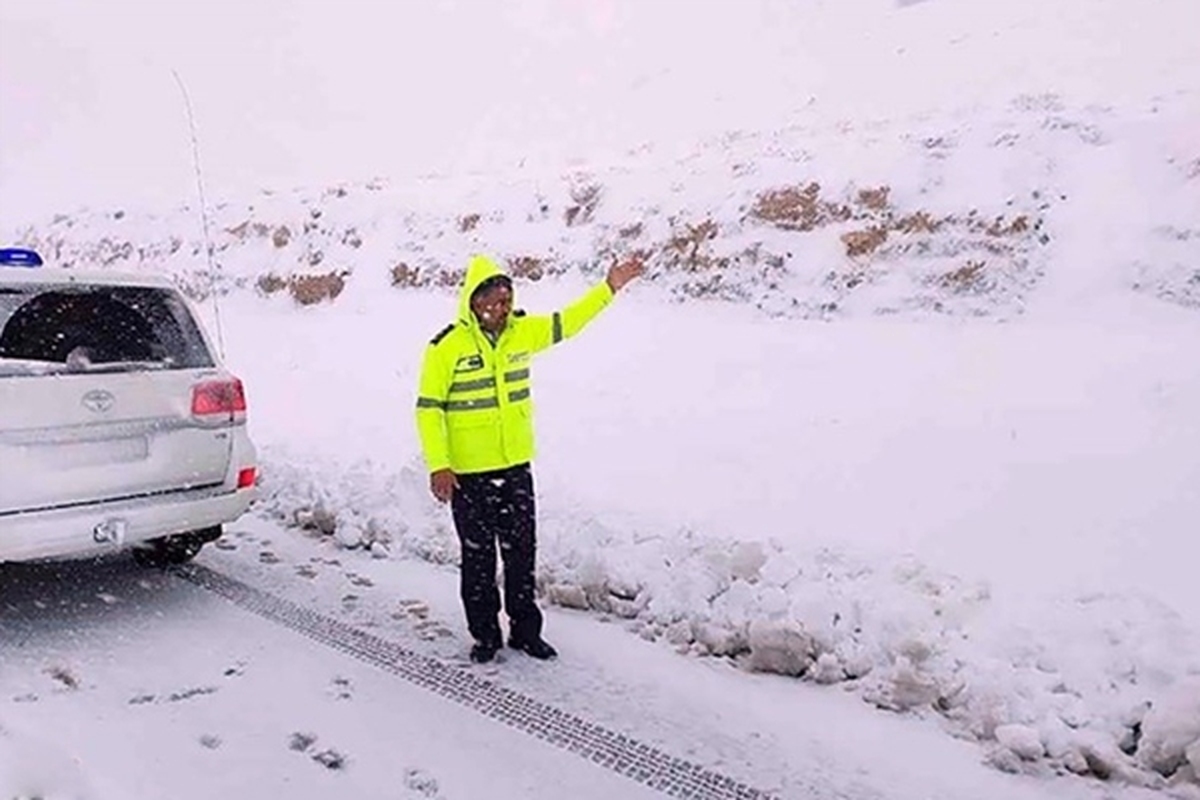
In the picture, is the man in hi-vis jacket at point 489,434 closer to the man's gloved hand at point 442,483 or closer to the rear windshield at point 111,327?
the man's gloved hand at point 442,483

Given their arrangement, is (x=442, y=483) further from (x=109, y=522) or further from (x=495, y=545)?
(x=109, y=522)

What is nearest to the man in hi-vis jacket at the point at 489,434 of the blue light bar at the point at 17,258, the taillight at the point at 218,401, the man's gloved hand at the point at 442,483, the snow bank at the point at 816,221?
the man's gloved hand at the point at 442,483

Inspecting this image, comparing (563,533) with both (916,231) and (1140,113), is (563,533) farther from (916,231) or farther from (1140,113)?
(1140,113)

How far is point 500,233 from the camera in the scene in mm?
15867

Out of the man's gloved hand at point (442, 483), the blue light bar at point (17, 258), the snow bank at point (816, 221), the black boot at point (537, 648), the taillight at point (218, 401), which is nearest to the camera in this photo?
the man's gloved hand at point (442, 483)

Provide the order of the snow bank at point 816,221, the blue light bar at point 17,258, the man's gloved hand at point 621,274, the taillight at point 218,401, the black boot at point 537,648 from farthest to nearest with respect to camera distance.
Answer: the snow bank at point 816,221
the taillight at point 218,401
the blue light bar at point 17,258
the man's gloved hand at point 621,274
the black boot at point 537,648

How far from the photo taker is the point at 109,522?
4875mm

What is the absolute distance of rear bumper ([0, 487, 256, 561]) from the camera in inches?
182

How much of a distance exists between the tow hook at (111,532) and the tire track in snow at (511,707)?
751 mm

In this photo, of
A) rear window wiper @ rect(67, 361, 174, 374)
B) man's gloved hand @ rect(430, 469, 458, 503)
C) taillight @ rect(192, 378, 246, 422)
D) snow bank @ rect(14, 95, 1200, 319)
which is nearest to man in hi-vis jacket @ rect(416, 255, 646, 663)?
man's gloved hand @ rect(430, 469, 458, 503)

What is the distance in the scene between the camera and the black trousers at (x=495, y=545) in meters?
4.71

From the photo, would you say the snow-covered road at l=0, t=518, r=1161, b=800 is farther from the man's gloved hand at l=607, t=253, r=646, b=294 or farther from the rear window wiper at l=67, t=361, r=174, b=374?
the man's gloved hand at l=607, t=253, r=646, b=294

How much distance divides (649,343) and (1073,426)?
4655 mm

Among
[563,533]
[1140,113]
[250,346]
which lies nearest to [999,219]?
[1140,113]
